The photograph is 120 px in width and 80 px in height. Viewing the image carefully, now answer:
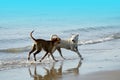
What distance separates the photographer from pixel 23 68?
45.7ft

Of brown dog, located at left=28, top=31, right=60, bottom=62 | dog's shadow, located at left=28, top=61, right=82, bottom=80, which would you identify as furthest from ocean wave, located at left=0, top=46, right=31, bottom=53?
dog's shadow, located at left=28, top=61, right=82, bottom=80

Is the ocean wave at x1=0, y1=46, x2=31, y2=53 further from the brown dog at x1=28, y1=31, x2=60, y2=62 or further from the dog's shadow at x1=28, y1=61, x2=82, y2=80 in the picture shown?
the dog's shadow at x1=28, y1=61, x2=82, y2=80

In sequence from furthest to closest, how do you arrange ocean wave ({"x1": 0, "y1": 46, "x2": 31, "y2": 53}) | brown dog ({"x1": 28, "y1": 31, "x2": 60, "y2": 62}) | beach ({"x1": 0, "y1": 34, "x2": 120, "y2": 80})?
ocean wave ({"x1": 0, "y1": 46, "x2": 31, "y2": 53})
brown dog ({"x1": 28, "y1": 31, "x2": 60, "y2": 62})
beach ({"x1": 0, "y1": 34, "x2": 120, "y2": 80})

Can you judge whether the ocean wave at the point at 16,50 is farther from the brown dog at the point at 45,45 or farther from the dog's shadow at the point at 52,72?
the dog's shadow at the point at 52,72

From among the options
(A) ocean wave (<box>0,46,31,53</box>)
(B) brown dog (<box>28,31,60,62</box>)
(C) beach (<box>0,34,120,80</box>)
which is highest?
(B) brown dog (<box>28,31,60,62</box>)

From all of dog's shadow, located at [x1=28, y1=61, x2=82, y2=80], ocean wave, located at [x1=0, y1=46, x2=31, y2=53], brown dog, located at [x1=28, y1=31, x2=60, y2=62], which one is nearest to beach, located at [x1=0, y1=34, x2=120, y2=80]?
dog's shadow, located at [x1=28, y1=61, x2=82, y2=80]

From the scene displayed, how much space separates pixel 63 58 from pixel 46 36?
10.2 m

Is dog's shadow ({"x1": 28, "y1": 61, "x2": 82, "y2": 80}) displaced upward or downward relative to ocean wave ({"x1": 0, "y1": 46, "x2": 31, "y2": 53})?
upward

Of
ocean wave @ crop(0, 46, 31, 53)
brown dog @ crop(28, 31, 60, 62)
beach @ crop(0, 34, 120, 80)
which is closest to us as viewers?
beach @ crop(0, 34, 120, 80)

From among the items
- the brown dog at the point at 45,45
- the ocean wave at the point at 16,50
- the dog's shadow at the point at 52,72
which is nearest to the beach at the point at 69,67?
the dog's shadow at the point at 52,72

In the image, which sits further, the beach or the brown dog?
the brown dog

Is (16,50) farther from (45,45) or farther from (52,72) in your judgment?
(52,72)

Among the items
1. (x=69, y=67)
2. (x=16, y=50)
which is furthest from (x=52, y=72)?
(x=16, y=50)

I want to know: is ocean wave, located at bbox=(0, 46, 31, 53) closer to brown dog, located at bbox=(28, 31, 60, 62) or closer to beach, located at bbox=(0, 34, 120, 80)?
beach, located at bbox=(0, 34, 120, 80)
